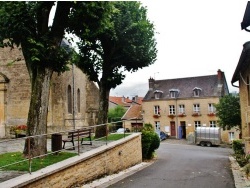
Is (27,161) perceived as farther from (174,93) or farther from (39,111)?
(174,93)

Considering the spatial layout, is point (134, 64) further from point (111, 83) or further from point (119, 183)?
point (119, 183)

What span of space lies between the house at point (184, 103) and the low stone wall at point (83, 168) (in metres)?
34.3

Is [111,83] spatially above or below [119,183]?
above

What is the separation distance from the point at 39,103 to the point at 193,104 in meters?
40.6

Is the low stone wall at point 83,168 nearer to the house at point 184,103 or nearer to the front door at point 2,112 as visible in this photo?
the front door at point 2,112

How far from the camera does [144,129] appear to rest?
20.3 meters

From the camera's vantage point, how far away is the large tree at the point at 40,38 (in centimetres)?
1033

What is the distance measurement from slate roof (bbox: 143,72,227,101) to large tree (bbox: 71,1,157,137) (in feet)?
103

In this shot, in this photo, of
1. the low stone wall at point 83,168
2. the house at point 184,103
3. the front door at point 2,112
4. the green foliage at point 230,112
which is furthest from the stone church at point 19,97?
the house at point 184,103

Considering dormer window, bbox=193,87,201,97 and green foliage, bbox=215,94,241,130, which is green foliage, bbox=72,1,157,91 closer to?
green foliage, bbox=215,94,241,130

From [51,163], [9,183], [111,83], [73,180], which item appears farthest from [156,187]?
[111,83]

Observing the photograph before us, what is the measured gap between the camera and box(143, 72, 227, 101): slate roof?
48506 millimetres

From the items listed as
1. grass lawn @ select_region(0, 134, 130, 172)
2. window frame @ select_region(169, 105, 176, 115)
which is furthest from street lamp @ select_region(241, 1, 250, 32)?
window frame @ select_region(169, 105, 176, 115)

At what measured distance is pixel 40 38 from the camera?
10719mm
